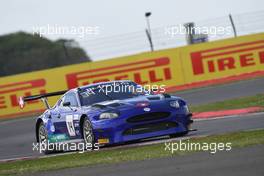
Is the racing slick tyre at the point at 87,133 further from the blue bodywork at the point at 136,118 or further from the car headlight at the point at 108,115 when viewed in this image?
the car headlight at the point at 108,115

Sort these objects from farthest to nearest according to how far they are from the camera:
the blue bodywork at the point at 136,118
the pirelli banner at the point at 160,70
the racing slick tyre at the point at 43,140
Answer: the pirelli banner at the point at 160,70 → the racing slick tyre at the point at 43,140 → the blue bodywork at the point at 136,118

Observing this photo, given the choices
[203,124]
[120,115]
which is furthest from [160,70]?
[120,115]

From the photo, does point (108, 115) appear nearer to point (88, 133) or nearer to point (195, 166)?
point (88, 133)

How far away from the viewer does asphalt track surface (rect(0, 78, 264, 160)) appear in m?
15.7

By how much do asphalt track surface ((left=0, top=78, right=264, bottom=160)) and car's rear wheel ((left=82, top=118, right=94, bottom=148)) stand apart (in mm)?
1732

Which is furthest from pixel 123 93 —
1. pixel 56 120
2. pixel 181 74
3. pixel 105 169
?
pixel 181 74

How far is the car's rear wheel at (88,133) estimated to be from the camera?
1426 cm

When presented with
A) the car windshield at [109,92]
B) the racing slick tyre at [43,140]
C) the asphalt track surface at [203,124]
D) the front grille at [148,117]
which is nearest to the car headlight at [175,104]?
the front grille at [148,117]

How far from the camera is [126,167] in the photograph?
34.2 ft

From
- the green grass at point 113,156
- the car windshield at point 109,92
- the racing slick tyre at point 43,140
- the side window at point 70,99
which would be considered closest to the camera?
the green grass at point 113,156

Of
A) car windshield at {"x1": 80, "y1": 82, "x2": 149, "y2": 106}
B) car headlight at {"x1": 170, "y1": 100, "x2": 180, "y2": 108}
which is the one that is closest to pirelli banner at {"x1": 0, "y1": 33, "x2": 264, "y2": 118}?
car windshield at {"x1": 80, "y1": 82, "x2": 149, "y2": 106}

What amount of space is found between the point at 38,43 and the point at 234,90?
54055mm

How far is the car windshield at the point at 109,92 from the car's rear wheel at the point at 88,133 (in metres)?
0.54

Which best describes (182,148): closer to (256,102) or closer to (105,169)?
(105,169)
